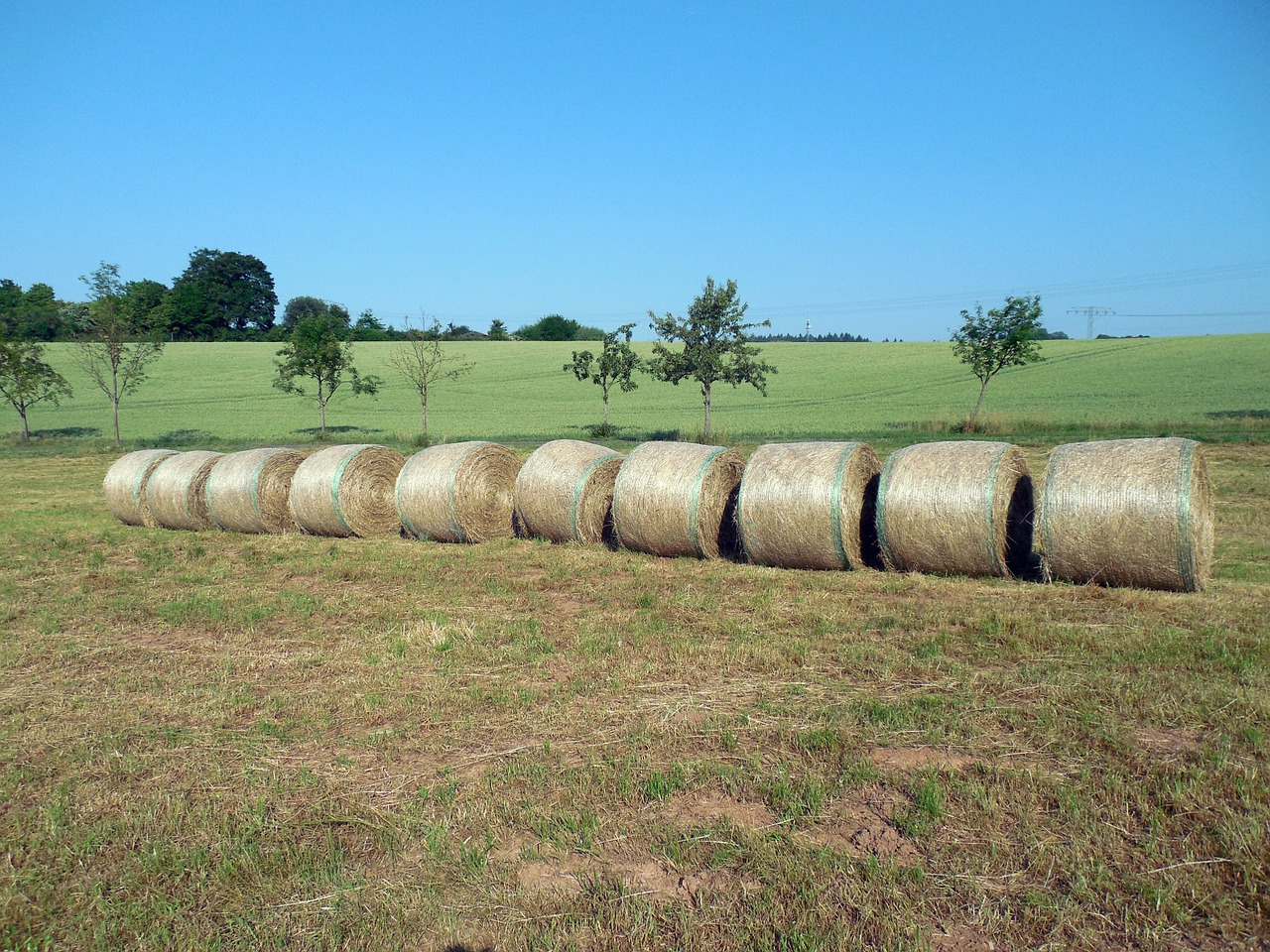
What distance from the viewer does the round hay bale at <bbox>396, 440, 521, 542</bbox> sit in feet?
39.9

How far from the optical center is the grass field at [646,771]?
11.8ft

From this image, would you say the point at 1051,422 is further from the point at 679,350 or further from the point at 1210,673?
the point at 1210,673

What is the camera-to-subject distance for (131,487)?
14.4 m

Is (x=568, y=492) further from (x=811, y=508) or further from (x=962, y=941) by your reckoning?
(x=962, y=941)

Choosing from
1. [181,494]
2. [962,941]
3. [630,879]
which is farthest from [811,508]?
[181,494]

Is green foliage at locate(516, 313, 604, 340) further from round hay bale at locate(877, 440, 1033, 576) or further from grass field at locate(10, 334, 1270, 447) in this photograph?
round hay bale at locate(877, 440, 1033, 576)

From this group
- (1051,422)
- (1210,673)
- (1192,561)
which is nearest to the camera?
(1210,673)

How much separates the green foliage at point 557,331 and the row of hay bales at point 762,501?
86325 millimetres

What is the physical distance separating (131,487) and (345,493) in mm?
4338

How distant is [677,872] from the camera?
12.7 ft

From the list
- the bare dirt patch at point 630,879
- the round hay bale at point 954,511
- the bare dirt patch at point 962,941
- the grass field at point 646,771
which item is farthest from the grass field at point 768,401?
the bare dirt patch at point 962,941

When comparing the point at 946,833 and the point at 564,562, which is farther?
the point at 564,562

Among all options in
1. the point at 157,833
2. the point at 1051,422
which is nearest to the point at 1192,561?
the point at 157,833

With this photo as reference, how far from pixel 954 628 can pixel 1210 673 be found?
181 cm
